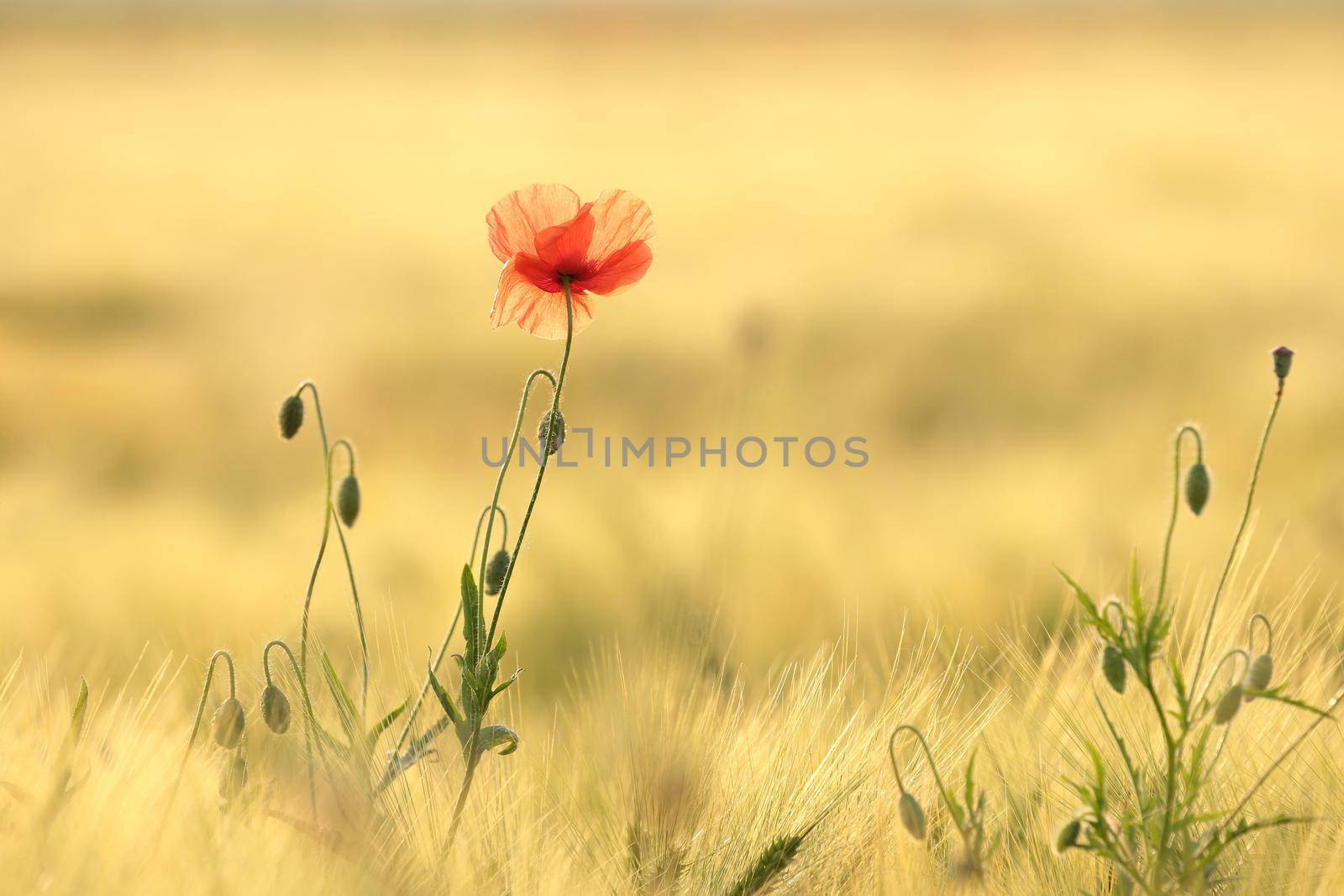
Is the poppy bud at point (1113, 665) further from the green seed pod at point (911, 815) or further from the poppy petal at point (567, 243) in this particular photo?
the poppy petal at point (567, 243)

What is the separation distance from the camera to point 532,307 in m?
1.06

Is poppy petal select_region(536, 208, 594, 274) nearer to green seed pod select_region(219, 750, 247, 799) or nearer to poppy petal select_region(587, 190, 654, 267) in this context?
poppy petal select_region(587, 190, 654, 267)

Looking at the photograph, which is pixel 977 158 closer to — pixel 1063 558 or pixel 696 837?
pixel 1063 558

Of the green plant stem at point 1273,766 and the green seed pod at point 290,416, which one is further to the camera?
the green seed pod at point 290,416

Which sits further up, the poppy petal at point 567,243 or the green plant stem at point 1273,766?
the poppy petal at point 567,243

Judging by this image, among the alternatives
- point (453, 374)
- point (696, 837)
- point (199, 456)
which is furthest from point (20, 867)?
point (453, 374)

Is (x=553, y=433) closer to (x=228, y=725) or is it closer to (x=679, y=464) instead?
(x=228, y=725)

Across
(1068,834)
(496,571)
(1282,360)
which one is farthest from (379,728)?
(1282,360)

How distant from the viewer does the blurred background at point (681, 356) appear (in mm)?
2475

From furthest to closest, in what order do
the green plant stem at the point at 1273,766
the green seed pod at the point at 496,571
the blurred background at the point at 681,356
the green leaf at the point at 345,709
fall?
the blurred background at the point at 681,356 → the green seed pod at the point at 496,571 → the green leaf at the point at 345,709 → the green plant stem at the point at 1273,766

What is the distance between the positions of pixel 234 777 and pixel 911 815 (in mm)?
515

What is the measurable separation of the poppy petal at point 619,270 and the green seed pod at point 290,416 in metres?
0.24

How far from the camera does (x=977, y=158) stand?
8.10 m

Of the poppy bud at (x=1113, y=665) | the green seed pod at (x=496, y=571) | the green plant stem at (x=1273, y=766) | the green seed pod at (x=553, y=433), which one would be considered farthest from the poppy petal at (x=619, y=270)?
the green plant stem at (x=1273, y=766)
